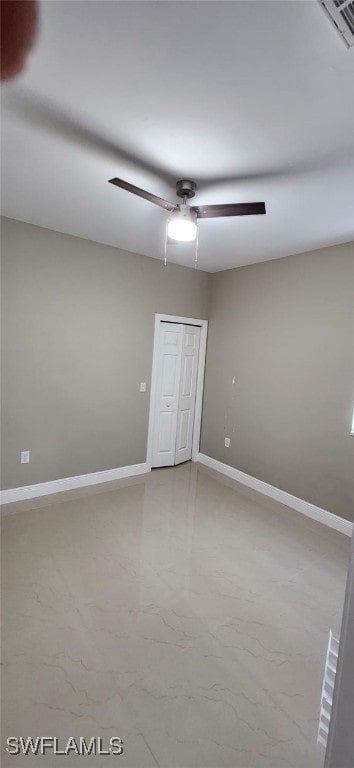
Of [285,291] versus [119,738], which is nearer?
[119,738]

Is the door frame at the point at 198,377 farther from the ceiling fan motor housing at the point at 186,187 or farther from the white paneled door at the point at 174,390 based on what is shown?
the ceiling fan motor housing at the point at 186,187

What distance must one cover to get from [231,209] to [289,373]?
2.20m

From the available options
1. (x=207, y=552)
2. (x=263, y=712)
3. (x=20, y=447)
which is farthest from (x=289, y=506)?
(x=20, y=447)

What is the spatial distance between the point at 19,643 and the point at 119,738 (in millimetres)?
736

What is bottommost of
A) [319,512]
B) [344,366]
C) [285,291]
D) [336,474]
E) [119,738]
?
[119,738]

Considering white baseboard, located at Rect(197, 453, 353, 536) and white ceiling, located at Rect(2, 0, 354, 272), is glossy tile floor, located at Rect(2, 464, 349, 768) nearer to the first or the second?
white baseboard, located at Rect(197, 453, 353, 536)

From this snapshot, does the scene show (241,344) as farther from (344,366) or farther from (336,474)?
(336,474)

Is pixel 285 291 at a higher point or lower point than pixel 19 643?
higher

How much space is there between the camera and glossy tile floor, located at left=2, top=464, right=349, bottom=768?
1.47 metres

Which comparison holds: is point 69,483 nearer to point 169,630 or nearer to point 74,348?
point 74,348

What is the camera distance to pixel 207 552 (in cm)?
278

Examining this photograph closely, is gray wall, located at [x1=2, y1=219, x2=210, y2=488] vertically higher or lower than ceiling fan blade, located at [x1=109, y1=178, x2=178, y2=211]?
lower

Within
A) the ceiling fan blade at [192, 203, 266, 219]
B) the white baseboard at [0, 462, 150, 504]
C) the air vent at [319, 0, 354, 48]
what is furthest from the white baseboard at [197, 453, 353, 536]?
the air vent at [319, 0, 354, 48]

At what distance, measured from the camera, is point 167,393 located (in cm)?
446
